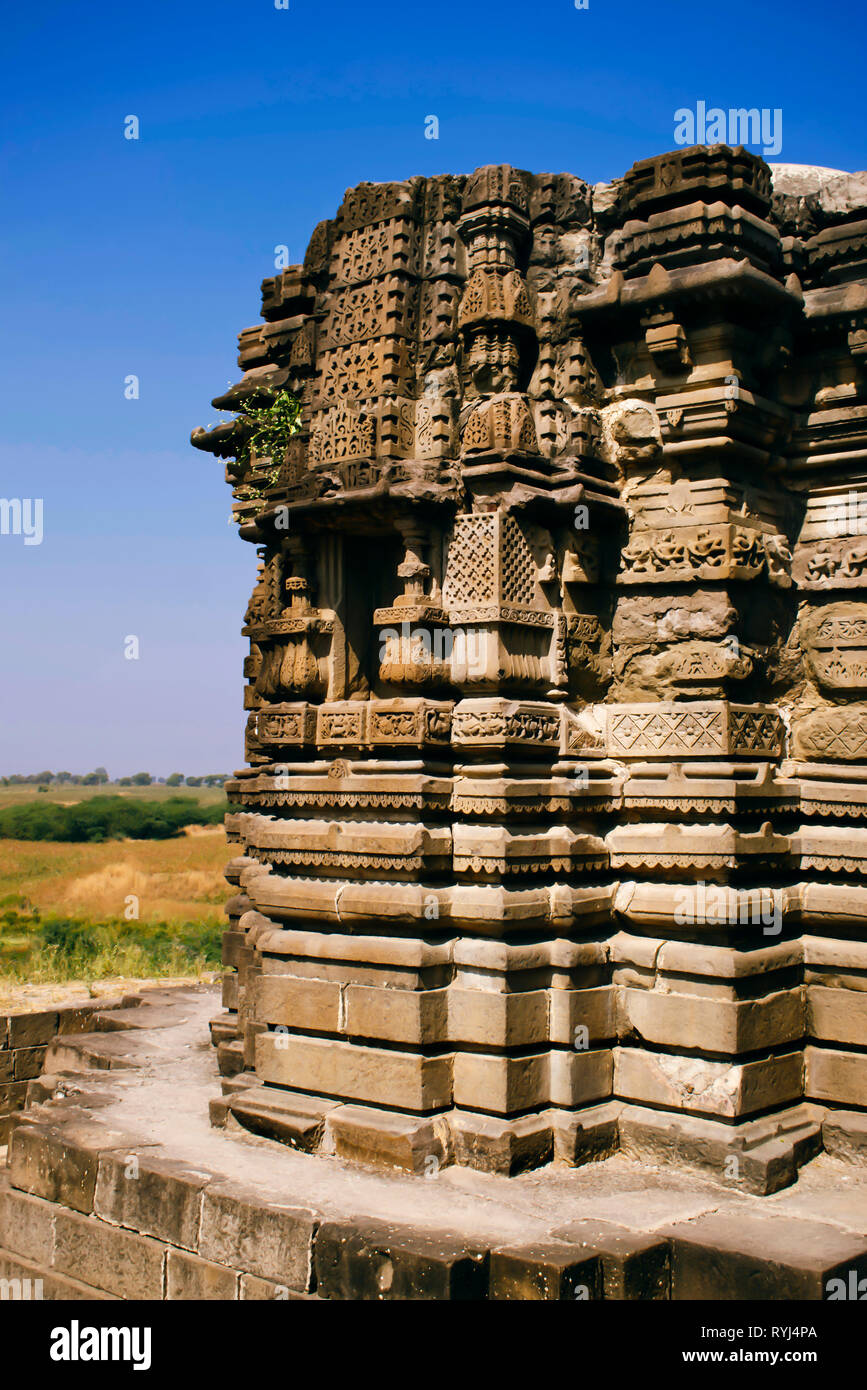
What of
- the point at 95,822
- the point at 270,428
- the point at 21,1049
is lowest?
the point at 95,822

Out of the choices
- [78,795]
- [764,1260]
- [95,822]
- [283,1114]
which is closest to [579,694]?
[283,1114]

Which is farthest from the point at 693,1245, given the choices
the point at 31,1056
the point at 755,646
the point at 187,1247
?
the point at 31,1056

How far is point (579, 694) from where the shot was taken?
755 cm

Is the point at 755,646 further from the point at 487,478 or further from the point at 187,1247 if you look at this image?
the point at 187,1247

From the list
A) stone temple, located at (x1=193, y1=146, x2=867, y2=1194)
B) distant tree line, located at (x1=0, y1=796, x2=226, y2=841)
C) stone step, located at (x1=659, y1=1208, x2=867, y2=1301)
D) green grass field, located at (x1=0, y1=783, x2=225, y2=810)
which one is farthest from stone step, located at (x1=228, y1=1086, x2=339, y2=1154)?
green grass field, located at (x1=0, y1=783, x2=225, y2=810)

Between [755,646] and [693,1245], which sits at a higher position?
[755,646]

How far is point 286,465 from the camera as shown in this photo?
830cm

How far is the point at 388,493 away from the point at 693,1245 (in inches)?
184

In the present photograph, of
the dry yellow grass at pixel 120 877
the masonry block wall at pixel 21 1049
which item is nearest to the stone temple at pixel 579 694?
the masonry block wall at pixel 21 1049

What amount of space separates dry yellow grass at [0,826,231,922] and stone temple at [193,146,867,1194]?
18.1 m

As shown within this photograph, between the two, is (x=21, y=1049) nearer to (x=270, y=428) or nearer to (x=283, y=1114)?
(x=283, y=1114)

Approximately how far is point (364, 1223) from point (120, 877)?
31838 millimetres
